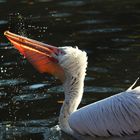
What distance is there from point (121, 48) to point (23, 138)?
395cm

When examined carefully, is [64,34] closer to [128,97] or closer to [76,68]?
[76,68]

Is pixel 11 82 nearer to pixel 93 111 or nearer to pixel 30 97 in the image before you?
pixel 30 97

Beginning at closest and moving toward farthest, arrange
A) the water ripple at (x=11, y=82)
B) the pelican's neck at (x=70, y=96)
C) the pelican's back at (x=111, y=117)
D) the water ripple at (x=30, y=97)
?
the pelican's back at (x=111, y=117)
the pelican's neck at (x=70, y=96)
the water ripple at (x=30, y=97)
the water ripple at (x=11, y=82)

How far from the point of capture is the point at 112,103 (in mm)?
6848

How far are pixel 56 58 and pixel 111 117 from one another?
1151mm

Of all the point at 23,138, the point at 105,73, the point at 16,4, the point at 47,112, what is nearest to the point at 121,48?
the point at 105,73

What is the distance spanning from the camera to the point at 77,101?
7.61 meters

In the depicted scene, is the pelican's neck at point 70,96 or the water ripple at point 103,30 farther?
the water ripple at point 103,30

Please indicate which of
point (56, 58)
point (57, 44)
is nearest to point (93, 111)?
point (56, 58)

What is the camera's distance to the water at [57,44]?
8.12 meters

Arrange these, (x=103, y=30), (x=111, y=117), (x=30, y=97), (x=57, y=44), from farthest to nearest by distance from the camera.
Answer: (x=103, y=30), (x=57, y=44), (x=30, y=97), (x=111, y=117)

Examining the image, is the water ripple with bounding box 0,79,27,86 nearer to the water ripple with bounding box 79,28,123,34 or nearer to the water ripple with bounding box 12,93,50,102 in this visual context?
the water ripple with bounding box 12,93,50,102

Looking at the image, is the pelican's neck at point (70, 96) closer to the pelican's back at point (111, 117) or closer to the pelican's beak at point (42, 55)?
the pelican's beak at point (42, 55)

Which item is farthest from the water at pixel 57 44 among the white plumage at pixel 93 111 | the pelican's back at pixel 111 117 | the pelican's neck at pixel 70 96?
the pelican's back at pixel 111 117
